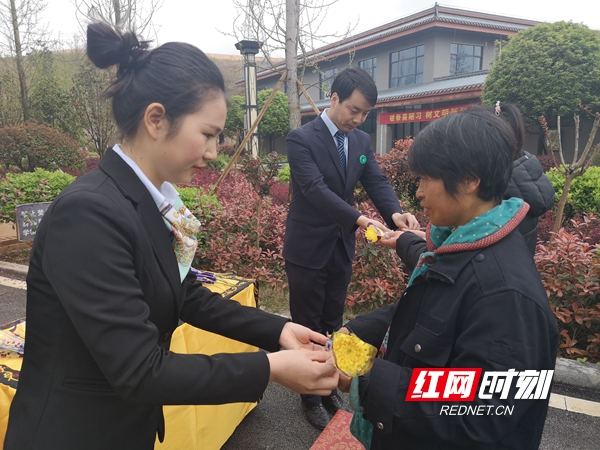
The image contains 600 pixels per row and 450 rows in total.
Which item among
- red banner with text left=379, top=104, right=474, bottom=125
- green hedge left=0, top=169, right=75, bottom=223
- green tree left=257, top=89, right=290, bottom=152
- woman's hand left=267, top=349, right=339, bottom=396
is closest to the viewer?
woman's hand left=267, top=349, right=339, bottom=396

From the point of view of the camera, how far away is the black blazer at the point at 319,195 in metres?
2.58

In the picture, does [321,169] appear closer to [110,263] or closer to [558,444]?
[110,263]

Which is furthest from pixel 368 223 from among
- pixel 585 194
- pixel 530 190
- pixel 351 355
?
pixel 585 194

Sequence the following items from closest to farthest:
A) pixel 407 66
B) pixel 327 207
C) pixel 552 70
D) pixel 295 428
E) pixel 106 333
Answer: pixel 106 333, pixel 327 207, pixel 295 428, pixel 552 70, pixel 407 66

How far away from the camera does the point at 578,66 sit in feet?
34.0

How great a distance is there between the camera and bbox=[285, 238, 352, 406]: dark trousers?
278cm

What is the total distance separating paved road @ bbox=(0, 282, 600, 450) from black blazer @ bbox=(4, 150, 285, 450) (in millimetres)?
1447

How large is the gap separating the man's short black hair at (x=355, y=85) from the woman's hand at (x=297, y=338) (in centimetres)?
153

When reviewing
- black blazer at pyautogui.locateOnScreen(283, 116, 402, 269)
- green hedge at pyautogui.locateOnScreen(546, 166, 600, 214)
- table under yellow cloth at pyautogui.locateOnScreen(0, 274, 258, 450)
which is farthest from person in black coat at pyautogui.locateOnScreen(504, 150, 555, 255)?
green hedge at pyautogui.locateOnScreen(546, 166, 600, 214)

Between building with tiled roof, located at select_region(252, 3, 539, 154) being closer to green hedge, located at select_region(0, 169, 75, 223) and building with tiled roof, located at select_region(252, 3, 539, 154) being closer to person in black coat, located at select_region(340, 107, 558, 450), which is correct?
green hedge, located at select_region(0, 169, 75, 223)

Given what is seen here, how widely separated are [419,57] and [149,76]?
20.4m

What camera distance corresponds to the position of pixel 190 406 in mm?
2051

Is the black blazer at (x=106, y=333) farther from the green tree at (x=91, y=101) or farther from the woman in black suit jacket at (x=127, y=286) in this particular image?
the green tree at (x=91, y=101)

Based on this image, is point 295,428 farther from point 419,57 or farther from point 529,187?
point 419,57
